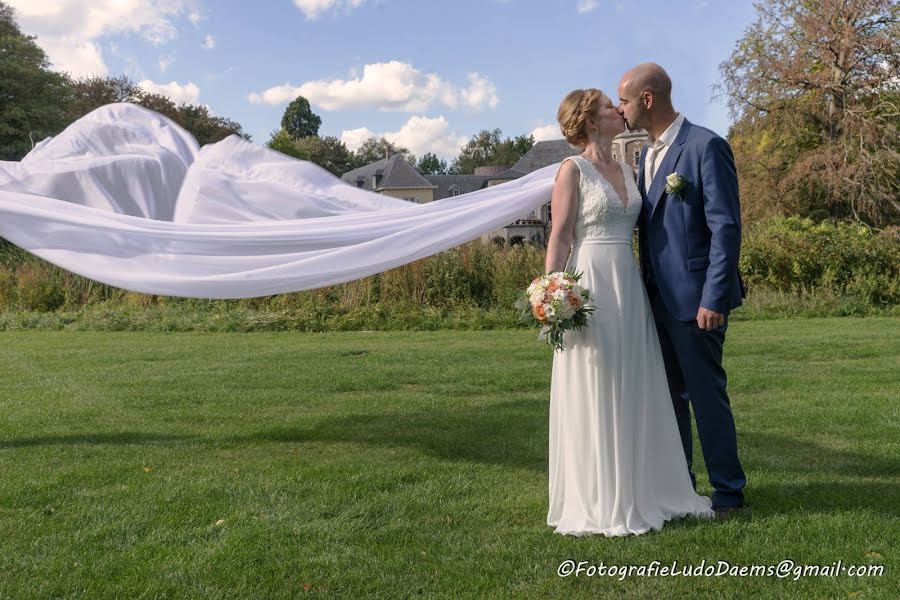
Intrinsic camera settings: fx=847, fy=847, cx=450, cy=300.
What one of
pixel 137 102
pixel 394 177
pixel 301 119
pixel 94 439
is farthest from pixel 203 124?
pixel 301 119

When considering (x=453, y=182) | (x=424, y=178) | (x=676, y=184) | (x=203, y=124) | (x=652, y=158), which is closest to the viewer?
(x=676, y=184)

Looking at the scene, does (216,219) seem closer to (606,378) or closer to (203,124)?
(606,378)

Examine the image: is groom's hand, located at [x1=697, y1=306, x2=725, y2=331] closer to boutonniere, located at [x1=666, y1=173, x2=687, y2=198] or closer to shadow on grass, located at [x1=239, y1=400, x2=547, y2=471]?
boutonniere, located at [x1=666, y1=173, x2=687, y2=198]

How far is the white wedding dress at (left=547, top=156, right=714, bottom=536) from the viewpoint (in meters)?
4.68

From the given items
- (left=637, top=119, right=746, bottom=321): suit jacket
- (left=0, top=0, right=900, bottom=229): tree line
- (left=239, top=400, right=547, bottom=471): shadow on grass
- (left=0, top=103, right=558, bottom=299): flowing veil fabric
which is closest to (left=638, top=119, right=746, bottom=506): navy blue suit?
(left=637, top=119, right=746, bottom=321): suit jacket

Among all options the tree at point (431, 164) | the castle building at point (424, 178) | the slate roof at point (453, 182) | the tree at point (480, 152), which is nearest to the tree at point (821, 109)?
the castle building at point (424, 178)

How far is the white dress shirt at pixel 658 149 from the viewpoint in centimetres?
491

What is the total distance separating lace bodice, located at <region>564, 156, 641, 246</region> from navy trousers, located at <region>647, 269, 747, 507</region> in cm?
44

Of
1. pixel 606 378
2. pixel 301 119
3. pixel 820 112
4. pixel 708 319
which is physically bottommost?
pixel 606 378

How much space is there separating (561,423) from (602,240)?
1077 mm

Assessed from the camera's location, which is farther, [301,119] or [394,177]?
[301,119]

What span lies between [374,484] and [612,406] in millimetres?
1841

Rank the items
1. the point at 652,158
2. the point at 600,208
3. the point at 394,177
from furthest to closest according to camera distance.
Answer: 1. the point at 394,177
2. the point at 652,158
3. the point at 600,208

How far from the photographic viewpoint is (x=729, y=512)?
4.89m
